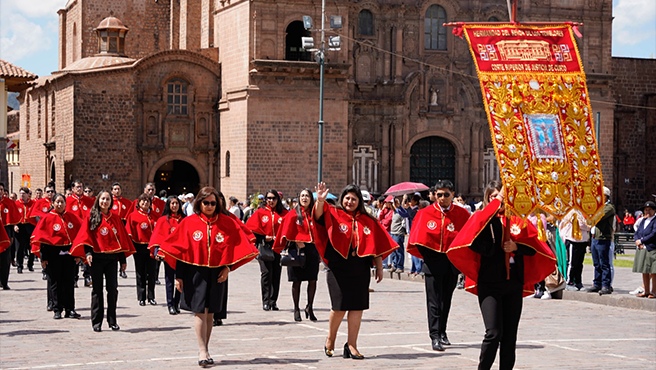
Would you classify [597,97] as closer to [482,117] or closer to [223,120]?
[482,117]

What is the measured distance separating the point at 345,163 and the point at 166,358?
30361 mm

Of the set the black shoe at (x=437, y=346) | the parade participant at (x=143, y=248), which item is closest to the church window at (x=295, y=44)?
the parade participant at (x=143, y=248)

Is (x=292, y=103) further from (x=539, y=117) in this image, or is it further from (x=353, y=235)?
(x=539, y=117)

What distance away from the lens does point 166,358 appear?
35.5 feet

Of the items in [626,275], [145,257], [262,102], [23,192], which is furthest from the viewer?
[262,102]

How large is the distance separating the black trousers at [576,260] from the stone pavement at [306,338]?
1016 mm

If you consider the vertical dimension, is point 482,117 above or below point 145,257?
above

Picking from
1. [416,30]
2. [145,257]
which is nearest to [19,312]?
[145,257]

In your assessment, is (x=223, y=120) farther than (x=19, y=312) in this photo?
Yes

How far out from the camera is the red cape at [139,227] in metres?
16.6

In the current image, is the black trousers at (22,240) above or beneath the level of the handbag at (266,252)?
beneath

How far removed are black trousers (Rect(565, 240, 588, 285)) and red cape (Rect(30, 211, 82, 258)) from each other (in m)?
8.81

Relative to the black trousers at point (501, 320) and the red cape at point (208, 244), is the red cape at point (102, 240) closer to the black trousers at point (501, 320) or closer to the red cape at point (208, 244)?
the red cape at point (208, 244)

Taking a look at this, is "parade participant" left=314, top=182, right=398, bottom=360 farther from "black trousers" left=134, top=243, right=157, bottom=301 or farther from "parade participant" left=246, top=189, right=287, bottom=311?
"black trousers" left=134, top=243, right=157, bottom=301
